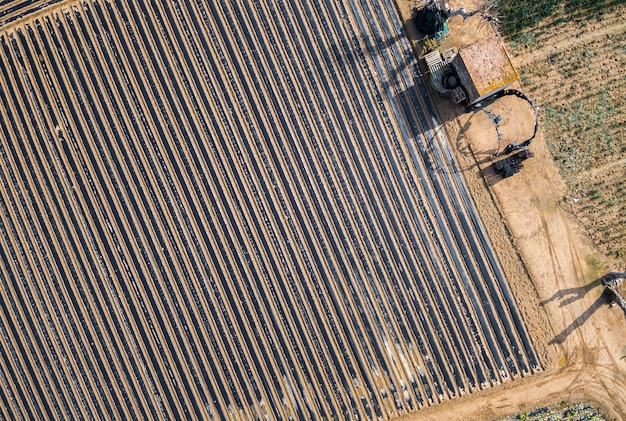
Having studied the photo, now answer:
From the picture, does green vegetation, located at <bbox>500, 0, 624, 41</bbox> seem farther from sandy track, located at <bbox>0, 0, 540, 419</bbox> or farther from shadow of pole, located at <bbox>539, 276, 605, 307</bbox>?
shadow of pole, located at <bbox>539, 276, 605, 307</bbox>

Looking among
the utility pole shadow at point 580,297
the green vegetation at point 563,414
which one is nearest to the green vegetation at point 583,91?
the utility pole shadow at point 580,297

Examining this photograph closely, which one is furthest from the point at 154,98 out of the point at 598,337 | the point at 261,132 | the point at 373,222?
the point at 598,337

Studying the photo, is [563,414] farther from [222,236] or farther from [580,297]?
[222,236]

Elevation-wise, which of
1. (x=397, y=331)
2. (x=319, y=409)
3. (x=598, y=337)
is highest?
(x=397, y=331)

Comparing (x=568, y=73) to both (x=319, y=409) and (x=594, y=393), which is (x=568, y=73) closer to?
(x=594, y=393)

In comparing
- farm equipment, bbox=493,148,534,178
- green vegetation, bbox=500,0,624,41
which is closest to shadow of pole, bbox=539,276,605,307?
farm equipment, bbox=493,148,534,178

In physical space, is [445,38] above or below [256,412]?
above
